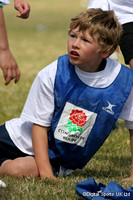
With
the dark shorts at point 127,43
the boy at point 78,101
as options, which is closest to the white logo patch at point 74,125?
the boy at point 78,101

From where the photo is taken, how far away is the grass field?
4.04m

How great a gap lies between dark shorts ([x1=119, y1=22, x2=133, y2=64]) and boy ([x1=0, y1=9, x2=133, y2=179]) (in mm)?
855

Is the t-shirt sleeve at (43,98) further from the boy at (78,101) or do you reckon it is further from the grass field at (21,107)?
the grass field at (21,107)

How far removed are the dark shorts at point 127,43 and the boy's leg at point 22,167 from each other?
1432 mm

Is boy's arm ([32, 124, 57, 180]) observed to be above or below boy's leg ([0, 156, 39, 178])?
above

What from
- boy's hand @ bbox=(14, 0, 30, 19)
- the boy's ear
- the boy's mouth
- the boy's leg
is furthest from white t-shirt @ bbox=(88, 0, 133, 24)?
the boy's leg

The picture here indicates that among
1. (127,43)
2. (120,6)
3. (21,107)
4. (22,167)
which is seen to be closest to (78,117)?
(22,167)

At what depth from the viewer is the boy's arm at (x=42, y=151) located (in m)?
4.45

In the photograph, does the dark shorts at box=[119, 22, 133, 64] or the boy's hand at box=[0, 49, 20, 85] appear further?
the dark shorts at box=[119, 22, 133, 64]

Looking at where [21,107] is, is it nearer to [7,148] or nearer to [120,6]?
[120,6]

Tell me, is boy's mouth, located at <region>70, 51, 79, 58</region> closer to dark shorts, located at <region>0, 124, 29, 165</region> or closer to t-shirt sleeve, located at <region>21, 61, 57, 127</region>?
t-shirt sleeve, located at <region>21, 61, 57, 127</region>

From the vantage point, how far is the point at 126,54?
544cm

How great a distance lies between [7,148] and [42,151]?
45 cm

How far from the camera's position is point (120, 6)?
5629 mm
